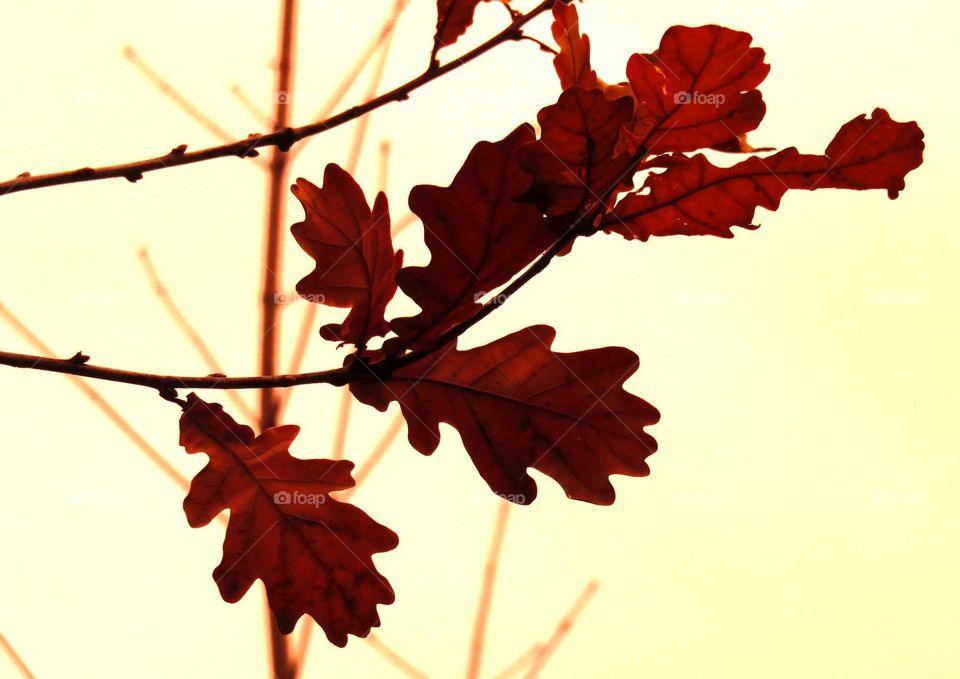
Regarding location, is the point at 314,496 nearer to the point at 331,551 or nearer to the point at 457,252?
the point at 331,551

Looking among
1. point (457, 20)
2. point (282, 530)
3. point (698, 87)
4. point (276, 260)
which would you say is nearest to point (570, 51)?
point (698, 87)

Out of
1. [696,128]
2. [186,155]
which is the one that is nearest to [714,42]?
[696,128]

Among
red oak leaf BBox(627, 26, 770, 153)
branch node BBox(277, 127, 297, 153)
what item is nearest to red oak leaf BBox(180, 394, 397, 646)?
branch node BBox(277, 127, 297, 153)

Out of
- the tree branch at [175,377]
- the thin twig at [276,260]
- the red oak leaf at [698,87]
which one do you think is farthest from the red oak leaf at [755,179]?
the thin twig at [276,260]

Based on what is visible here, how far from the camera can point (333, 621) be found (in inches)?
15.7

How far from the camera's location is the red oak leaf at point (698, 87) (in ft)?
1.10

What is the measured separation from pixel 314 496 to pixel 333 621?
6cm

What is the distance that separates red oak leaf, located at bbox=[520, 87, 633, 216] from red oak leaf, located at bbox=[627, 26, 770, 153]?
3 cm

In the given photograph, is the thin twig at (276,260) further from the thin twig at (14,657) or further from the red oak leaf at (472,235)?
the red oak leaf at (472,235)

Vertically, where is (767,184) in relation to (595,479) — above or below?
above

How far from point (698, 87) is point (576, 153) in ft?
0.21

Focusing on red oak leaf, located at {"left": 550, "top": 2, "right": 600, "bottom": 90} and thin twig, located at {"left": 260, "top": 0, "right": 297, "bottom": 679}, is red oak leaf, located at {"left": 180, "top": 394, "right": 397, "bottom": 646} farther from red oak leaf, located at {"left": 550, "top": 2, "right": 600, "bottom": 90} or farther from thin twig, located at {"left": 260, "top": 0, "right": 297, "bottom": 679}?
thin twig, located at {"left": 260, "top": 0, "right": 297, "bottom": 679}

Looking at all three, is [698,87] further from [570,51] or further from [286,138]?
[286,138]

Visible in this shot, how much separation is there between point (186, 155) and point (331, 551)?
0.21 meters
